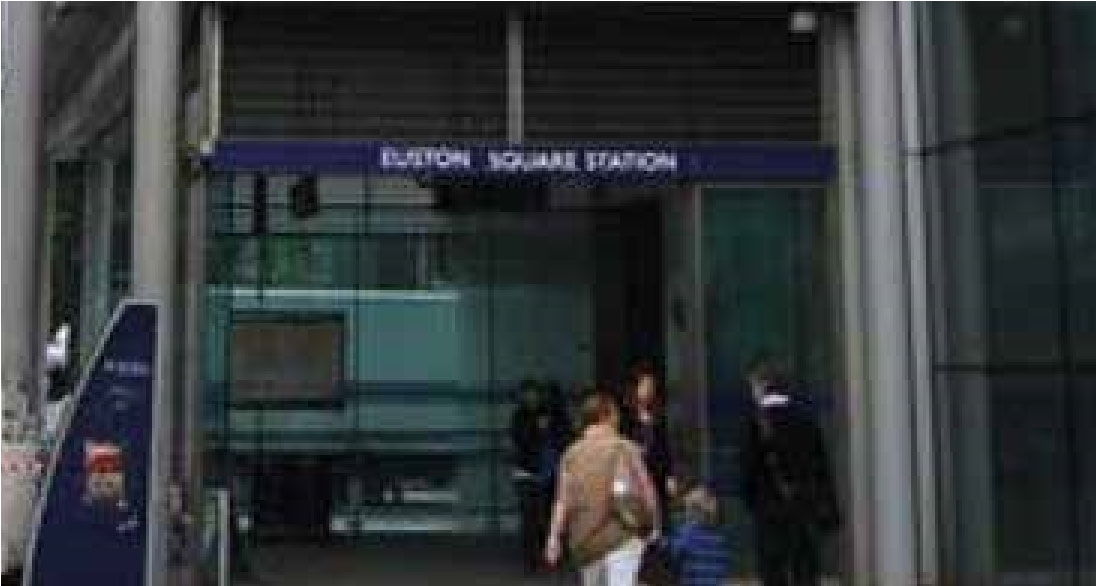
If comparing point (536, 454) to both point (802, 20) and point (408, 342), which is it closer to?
point (408, 342)

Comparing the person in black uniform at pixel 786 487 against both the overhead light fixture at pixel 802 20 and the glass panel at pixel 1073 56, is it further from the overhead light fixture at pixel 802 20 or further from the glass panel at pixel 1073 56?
the overhead light fixture at pixel 802 20

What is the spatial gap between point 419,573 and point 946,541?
4.63 m

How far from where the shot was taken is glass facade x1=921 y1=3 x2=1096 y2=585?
584 inches

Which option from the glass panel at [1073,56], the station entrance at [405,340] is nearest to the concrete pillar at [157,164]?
the station entrance at [405,340]

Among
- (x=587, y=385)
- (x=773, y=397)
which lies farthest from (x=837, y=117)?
(x=587, y=385)

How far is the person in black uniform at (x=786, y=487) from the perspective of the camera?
14852 mm

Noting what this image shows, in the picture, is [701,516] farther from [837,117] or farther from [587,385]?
[587,385]

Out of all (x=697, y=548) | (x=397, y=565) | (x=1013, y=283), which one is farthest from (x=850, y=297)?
(x=397, y=565)

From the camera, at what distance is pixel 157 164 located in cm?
1602

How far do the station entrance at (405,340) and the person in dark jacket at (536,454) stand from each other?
871 mm

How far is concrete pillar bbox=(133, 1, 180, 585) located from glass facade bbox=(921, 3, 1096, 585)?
231 inches

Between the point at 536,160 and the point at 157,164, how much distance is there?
2924mm

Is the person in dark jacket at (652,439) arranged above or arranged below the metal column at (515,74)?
below

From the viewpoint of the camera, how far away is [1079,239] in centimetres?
1484
